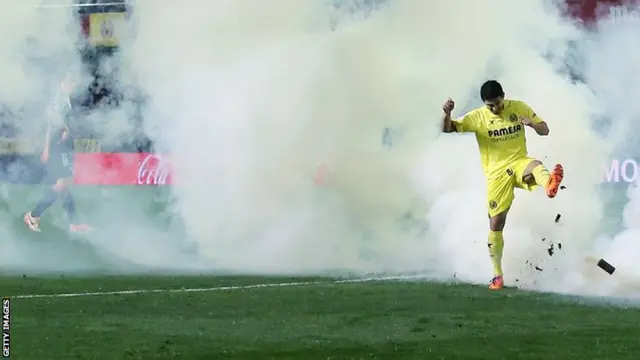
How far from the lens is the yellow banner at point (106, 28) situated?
14.3 metres

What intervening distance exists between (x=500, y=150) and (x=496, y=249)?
2.97 feet

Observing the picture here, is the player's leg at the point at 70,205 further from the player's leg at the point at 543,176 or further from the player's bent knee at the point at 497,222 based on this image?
the player's leg at the point at 543,176

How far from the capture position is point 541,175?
907cm

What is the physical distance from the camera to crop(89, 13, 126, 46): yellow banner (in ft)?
47.0

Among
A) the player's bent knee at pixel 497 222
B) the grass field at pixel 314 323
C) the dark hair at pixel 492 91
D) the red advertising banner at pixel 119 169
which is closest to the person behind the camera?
the grass field at pixel 314 323

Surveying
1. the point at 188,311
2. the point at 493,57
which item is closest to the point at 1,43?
the point at 493,57

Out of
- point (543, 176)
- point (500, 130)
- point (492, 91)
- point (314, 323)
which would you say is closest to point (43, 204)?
point (500, 130)

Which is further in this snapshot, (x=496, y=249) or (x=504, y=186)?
(x=504, y=186)

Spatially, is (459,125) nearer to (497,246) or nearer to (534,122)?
(534,122)

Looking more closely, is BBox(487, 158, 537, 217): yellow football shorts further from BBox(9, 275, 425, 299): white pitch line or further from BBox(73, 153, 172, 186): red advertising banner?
BBox(73, 153, 172, 186): red advertising banner
